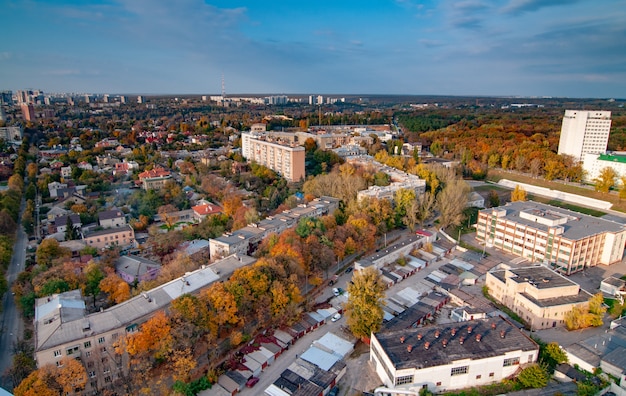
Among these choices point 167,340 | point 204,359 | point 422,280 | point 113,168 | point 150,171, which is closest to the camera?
point 167,340

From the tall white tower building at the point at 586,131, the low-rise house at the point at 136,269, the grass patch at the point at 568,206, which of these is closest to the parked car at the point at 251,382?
the low-rise house at the point at 136,269

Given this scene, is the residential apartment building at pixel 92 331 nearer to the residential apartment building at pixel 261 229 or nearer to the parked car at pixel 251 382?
the parked car at pixel 251 382

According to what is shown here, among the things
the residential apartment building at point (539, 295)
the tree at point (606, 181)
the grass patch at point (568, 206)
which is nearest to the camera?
the residential apartment building at point (539, 295)

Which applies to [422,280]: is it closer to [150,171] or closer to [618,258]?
[618,258]

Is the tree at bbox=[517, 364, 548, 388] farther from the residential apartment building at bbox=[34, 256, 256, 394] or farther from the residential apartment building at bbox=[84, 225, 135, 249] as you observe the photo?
the residential apartment building at bbox=[84, 225, 135, 249]

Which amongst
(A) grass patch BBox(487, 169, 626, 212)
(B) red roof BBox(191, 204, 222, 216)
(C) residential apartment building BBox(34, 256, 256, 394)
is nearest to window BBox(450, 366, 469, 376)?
(C) residential apartment building BBox(34, 256, 256, 394)

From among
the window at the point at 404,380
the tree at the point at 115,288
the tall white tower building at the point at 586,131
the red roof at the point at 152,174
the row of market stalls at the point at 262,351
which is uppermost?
the tall white tower building at the point at 586,131

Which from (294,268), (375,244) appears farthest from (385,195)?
(294,268)

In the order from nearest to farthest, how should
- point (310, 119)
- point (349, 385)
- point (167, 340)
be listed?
point (167, 340), point (349, 385), point (310, 119)
